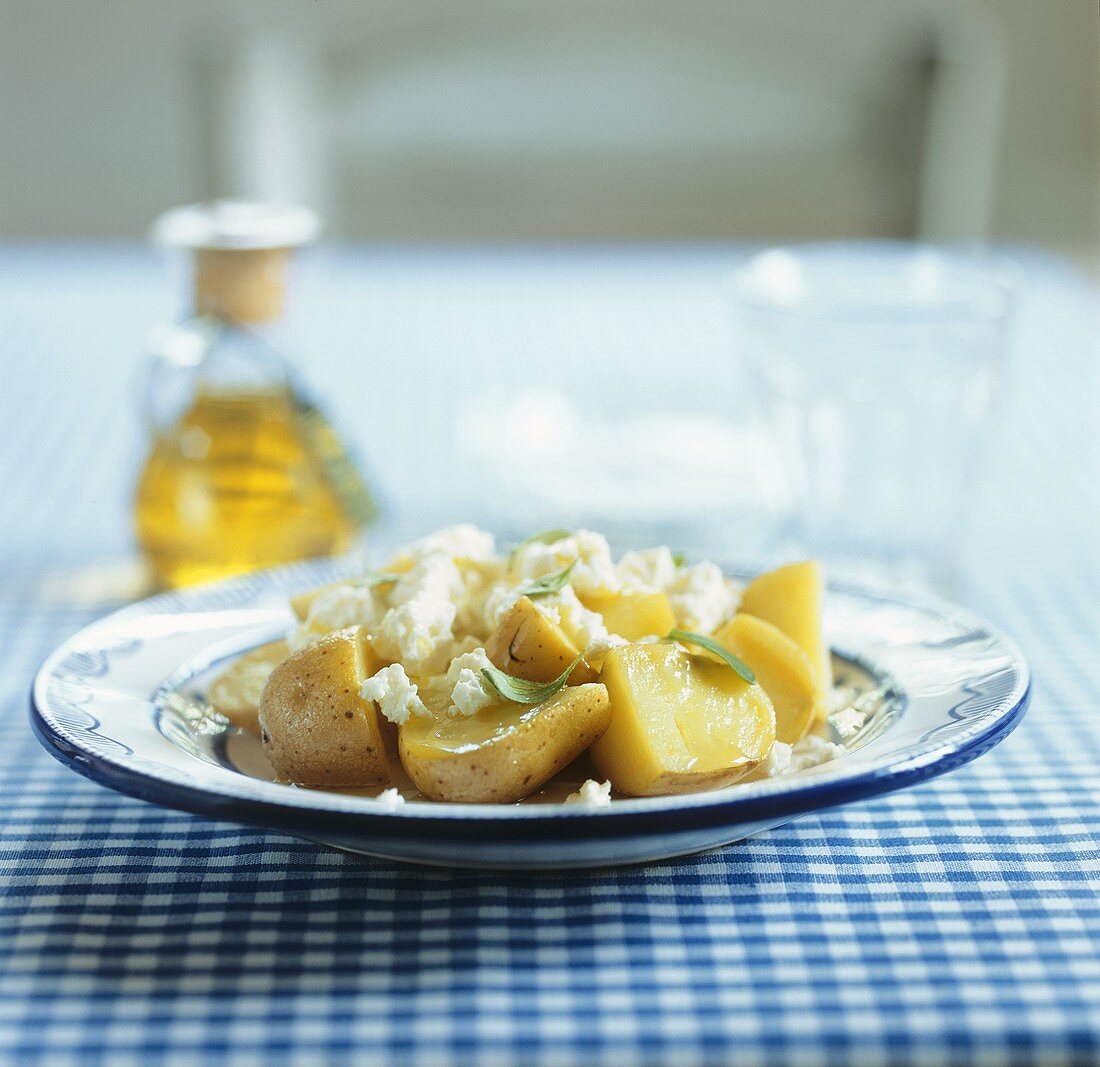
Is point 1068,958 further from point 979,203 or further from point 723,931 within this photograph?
point 979,203

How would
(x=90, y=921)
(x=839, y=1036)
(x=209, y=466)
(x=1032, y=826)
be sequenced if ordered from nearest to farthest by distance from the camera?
(x=839, y=1036) → (x=90, y=921) → (x=1032, y=826) → (x=209, y=466)

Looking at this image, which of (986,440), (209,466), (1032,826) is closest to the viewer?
(1032,826)

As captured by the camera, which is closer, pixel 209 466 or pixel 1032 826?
pixel 1032 826

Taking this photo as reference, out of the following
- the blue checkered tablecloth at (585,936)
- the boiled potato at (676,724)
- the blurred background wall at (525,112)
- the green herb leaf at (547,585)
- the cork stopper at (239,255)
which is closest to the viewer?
the blue checkered tablecloth at (585,936)

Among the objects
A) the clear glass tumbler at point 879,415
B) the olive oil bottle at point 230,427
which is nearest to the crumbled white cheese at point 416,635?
the olive oil bottle at point 230,427

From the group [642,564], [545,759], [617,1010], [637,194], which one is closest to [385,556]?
[642,564]

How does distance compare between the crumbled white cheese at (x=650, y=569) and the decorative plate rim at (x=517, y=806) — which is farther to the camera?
the crumbled white cheese at (x=650, y=569)

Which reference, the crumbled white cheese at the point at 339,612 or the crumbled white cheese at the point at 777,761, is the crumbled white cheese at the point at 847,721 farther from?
the crumbled white cheese at the point at 339,612
